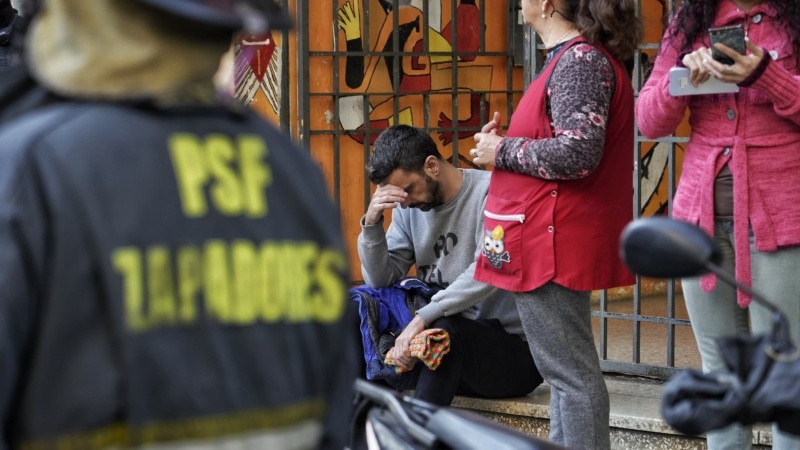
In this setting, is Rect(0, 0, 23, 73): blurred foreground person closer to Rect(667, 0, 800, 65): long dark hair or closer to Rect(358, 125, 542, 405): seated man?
Rect(358, 125, 542, 405): seated man

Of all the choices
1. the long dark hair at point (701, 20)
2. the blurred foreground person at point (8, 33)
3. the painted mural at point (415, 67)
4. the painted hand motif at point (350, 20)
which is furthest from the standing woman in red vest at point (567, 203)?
the painted hand motif at point (350, 20)

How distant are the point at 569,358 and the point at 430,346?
2.96ft

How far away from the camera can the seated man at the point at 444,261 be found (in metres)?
5.09

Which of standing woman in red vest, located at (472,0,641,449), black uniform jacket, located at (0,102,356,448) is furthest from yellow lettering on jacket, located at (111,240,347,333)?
standing woman in red vest, located at (472,0,641,449)

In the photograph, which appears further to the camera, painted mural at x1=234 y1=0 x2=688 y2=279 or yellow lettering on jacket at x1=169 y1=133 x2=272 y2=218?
painted mural at x1=234 y1=0 x2=688 y2=279

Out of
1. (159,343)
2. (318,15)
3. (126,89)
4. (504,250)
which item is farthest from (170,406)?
(318,15)

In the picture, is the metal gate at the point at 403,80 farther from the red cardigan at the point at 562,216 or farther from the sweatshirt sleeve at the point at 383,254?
the red cardigan at the point at 562,216

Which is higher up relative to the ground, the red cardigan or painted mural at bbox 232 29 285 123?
painted mural at bbox 232 29 285 123

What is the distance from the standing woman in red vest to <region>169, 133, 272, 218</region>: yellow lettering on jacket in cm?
223

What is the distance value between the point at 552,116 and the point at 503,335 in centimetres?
132

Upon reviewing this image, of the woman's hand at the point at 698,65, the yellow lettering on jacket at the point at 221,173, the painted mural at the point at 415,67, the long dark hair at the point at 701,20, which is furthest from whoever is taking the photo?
the painted mural at the point at 415,67

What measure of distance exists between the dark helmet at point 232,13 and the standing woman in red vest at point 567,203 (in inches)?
85.4

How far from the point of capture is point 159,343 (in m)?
1.80

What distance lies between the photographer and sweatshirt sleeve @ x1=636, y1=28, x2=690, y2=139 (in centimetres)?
407
